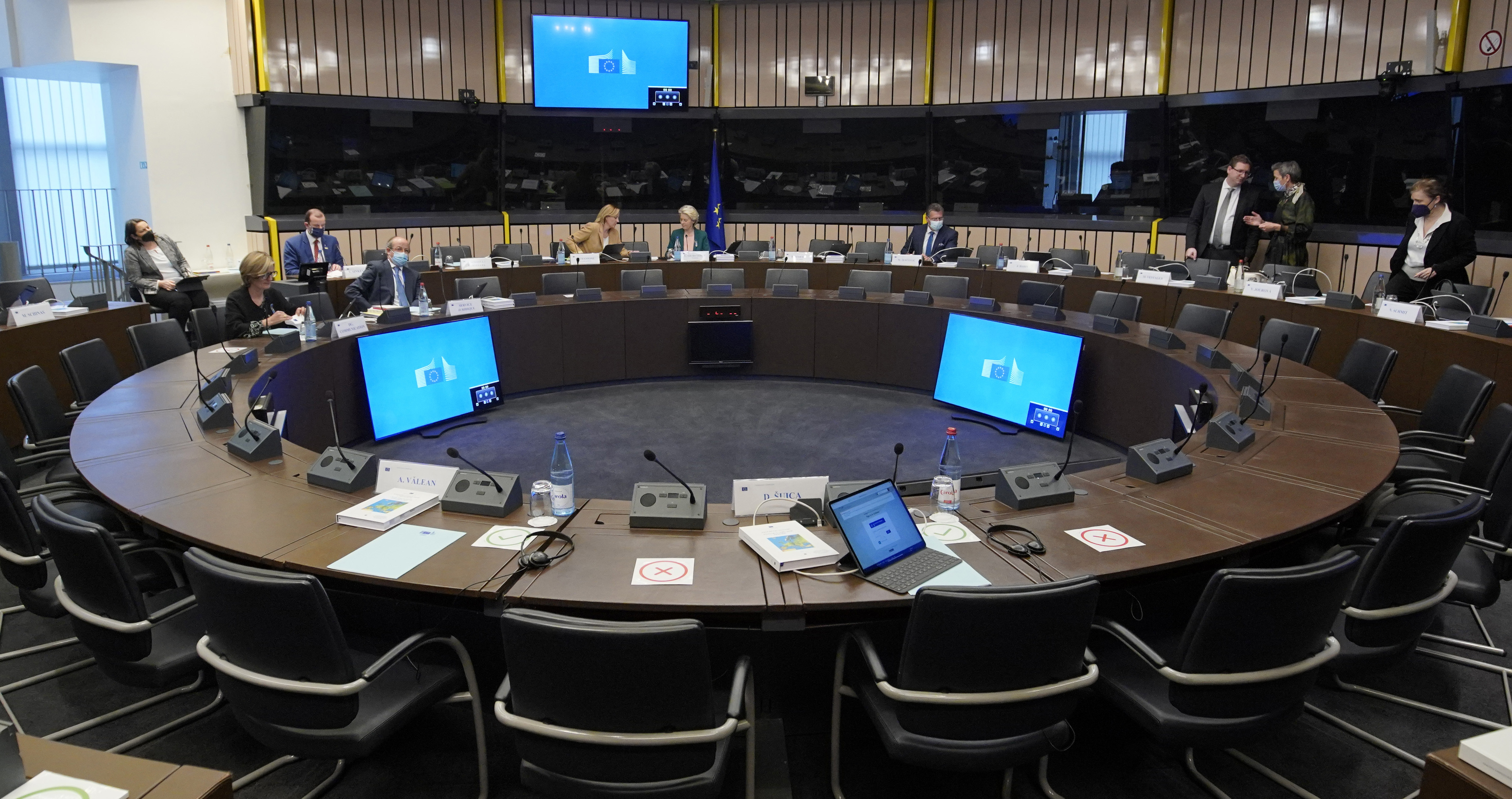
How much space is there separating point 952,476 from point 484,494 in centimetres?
157

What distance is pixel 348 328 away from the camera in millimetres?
5797

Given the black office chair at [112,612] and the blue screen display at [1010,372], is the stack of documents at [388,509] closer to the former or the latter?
the black office chair at [112,612]

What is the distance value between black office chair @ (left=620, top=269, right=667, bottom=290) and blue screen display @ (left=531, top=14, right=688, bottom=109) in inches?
148

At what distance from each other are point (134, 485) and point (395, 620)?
1.02 meters

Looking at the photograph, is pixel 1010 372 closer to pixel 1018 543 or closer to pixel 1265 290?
pixel 1265 290

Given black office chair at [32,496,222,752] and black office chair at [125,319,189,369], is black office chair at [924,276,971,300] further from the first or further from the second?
black office chair at [32,496,222,752]

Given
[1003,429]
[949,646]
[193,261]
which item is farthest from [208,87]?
[949,646]

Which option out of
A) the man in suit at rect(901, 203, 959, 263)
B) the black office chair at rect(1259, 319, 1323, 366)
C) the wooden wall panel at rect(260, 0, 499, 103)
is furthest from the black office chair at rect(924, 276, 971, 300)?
the wooden wall panel at rect(260, 0, 499, 103)

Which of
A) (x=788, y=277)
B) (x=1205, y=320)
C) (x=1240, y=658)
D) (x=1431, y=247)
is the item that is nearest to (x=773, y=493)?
(x=1240, y=658)

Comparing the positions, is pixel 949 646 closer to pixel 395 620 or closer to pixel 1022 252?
pixel 395 620

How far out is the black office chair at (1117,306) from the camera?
679 cm

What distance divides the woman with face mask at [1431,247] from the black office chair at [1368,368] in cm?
207

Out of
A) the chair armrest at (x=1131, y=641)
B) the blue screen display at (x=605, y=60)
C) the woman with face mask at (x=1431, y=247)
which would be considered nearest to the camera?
the chair armrest at (x=1131, y=641)

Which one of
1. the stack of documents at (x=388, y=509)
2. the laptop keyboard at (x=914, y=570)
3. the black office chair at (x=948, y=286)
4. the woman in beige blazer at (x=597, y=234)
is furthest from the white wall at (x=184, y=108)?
the laptop keyboard at (x=914, y=570)
